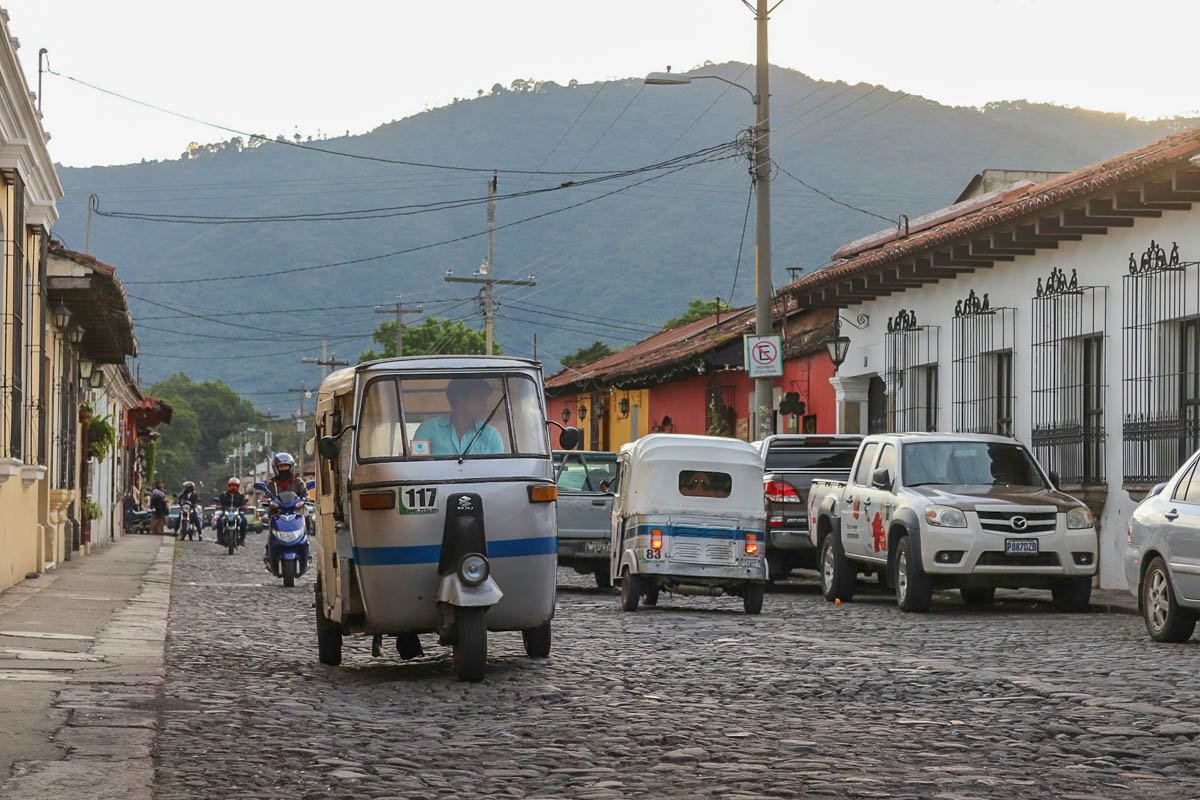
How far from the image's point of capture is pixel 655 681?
10938 millimetres

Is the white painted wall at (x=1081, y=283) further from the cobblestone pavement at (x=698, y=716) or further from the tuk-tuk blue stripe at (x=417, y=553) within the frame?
the tuk-tuk blue stripe at (x=417, y=553)

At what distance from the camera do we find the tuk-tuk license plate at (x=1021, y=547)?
691 inches

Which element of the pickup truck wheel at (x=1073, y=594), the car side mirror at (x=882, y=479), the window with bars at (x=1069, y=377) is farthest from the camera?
the window with bars at (x=1069, y=377)

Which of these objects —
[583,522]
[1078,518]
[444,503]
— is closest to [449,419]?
[444,503]

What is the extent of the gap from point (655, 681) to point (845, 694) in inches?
52.4

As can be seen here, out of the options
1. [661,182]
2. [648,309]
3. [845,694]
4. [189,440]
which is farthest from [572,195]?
[845,694]

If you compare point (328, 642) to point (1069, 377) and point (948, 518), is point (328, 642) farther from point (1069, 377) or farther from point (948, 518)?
point (1069, 377)

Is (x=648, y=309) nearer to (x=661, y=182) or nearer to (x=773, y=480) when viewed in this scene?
(x=661, y=182)

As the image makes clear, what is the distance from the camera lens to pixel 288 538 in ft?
75.7

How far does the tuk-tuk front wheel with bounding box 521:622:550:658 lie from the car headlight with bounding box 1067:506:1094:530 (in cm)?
757

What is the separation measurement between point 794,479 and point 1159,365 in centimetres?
492

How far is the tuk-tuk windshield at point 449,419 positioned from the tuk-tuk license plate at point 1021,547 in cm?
744

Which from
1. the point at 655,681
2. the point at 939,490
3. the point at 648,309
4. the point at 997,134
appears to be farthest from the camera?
the point at 997,134

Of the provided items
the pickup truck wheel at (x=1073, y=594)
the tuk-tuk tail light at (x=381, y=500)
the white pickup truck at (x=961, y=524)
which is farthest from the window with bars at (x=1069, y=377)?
the tuk-tuk tail light at (x=381, y=500)
